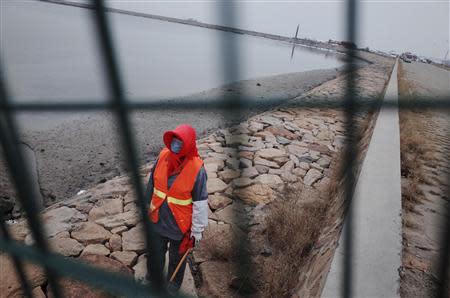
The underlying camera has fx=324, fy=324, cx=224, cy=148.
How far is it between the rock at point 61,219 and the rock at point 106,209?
127 mm

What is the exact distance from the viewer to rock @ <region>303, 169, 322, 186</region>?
5300 millimetres

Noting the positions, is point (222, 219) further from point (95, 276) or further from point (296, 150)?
point (95, 276)

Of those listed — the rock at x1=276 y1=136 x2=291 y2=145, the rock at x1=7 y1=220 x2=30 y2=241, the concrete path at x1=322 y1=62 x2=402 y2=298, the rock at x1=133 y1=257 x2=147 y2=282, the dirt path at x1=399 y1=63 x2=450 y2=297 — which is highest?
the concrete path at x1=322 y1=62 x2=402 y2=298

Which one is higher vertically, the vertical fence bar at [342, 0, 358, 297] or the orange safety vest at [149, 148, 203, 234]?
the vertical fence bar at [342, 0, 358, 297]

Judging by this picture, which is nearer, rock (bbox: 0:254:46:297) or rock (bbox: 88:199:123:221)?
rock (bbox: 0:254:46:297)

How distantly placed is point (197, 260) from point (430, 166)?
4050 mm

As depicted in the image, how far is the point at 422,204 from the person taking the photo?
3.74 meters

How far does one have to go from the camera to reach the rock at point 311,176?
5.30 m

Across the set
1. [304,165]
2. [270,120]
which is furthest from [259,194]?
[270,120]

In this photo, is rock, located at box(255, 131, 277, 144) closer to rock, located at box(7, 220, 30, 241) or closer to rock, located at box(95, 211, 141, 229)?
rock, located at box(95, 211, 141, 229)

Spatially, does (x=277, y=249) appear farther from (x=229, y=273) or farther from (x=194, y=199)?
(x=194, y=199)

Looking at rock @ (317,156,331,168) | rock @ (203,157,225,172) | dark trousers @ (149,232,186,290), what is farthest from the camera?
rock @ (317,156,331,168)

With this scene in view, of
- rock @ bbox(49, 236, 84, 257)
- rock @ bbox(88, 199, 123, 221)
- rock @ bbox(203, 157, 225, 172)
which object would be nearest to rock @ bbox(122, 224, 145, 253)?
rock @ bbox(49, 236, 84, 257)

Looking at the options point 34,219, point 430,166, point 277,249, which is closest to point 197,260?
point 277,249
